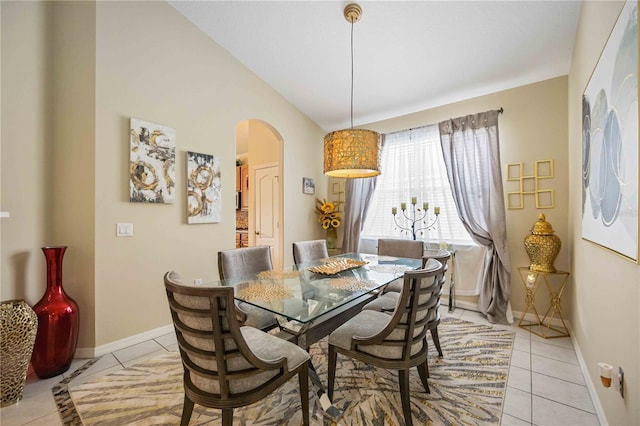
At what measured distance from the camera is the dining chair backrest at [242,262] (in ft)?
7.41

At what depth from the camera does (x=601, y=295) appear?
1.62 metres

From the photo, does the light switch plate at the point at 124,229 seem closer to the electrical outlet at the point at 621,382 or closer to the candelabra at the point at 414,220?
the candelabra at the point at 414,220

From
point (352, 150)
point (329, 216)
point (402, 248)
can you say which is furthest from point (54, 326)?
point (329, 216)

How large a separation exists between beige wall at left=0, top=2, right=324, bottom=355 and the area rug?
0.67 meters

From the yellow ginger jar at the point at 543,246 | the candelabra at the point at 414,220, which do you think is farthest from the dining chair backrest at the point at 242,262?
the yellow ginger jar at the point at 543,246

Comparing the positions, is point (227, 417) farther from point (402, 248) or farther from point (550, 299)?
point (550, 299)

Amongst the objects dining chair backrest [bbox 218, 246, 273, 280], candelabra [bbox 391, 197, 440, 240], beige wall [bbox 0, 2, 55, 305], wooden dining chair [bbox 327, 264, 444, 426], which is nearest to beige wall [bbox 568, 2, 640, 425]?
wooden dining chair [bbox 327, 264, 444, 426]

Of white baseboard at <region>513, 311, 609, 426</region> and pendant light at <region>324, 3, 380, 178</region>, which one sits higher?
pendant light at <region>324, 3, 380, 178</region>

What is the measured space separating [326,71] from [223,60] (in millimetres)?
1246

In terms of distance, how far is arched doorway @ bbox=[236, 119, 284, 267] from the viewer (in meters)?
4.16

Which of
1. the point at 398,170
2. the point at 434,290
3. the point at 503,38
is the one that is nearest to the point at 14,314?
the point at 434,290

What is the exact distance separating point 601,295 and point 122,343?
3.63 m

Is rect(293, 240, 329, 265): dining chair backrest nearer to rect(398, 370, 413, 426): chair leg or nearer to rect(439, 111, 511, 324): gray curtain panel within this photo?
rect(398, 370, 413, 426): chair leg

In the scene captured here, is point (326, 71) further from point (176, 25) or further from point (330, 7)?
point (176, 25)
